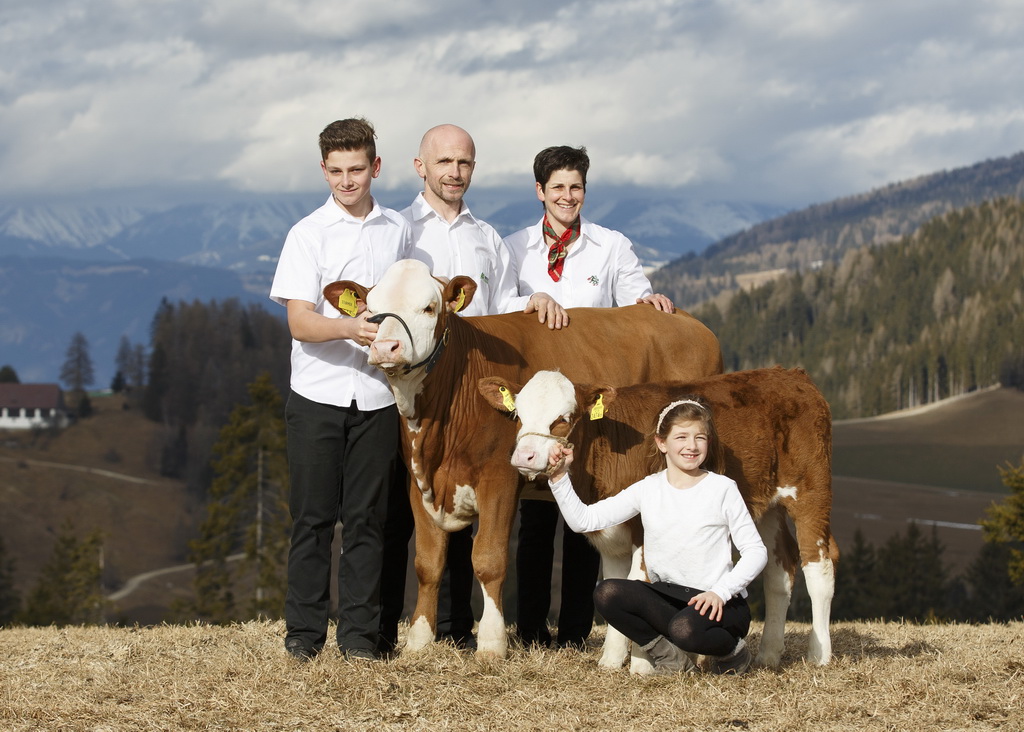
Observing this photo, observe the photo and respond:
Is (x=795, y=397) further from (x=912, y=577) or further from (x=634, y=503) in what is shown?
(x=912, y=577)

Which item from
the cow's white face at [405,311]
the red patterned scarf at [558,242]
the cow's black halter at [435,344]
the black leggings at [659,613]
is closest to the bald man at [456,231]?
the red patterned scarf at [558,242]

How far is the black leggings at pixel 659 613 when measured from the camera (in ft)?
22.8

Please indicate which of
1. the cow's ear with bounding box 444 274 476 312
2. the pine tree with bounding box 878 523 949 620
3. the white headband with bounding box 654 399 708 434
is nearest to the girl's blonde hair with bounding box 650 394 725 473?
the white headband with bounding box 654 399 708 434

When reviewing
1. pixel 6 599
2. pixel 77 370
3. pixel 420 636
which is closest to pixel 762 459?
pixel 420 636

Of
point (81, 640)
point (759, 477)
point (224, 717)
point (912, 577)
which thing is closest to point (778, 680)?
point (759, 477)

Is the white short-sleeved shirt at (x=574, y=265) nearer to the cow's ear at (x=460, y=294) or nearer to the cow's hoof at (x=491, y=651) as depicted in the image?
the cow's ear at (x=460, y=294)

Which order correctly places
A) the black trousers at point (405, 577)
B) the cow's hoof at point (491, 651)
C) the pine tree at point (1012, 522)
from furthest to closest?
the pine tree at point (1012, 522) < the black trousers at point (405, 577) < the cow's hoof at point (491, 651)

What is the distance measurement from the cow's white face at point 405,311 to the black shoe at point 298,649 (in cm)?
221

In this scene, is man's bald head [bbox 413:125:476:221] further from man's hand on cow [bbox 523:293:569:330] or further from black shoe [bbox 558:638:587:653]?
black shoe [bbox 558:638:587:653]

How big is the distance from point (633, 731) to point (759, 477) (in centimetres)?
251

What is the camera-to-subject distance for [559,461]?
6.96 metres

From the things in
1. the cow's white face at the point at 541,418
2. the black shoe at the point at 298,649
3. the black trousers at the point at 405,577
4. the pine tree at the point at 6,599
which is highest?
the cow's white face at the point at 541,418

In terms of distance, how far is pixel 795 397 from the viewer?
8281mm

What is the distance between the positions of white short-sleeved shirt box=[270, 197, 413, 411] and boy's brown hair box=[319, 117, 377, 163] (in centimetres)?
40
